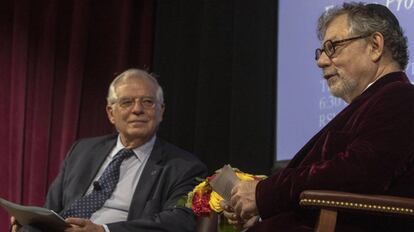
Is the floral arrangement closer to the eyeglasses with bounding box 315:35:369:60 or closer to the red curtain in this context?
the eyeglasses with bounding box 315:35:369:60

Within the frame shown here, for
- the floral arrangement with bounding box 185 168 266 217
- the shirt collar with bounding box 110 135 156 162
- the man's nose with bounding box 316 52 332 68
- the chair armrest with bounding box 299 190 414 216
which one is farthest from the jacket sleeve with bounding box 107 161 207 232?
the chair armrest with bounding box 299 190 414 216

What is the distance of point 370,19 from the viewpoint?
2.04 metres

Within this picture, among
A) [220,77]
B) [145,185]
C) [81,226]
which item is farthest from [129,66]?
[81,226]

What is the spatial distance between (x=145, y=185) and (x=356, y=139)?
122 centimetres

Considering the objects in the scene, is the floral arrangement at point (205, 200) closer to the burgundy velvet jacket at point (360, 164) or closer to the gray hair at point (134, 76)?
the burgundy velvet jacket at point (360, 164)

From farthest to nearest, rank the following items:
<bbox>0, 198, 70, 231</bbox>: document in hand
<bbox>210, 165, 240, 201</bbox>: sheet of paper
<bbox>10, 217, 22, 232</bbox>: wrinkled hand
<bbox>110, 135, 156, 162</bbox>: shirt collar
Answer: <bbox>110, 135, 156, 162</bbox>: shirt collar → <bbox>10, 217, 22, 232</bbox>: wrinkled hand → <bbox>0, 198, 70, 231</bbox>: document in hand → <bbox>210, 165, 240, 201</bbox>: sheet of paper

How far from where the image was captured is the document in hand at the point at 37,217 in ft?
7.76

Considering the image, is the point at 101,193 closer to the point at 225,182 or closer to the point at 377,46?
the point at 225,182

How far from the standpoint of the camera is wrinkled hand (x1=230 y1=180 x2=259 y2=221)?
6.42 ft

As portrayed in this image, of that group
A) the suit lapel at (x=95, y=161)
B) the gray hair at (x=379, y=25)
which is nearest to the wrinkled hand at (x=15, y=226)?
the suit lapel at (x=95, y=161)

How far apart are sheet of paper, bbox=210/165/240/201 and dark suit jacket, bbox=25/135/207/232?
0.61m

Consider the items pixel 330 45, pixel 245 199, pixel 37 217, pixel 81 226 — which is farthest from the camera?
pixel 81 226

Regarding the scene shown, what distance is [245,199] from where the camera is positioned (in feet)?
6.47

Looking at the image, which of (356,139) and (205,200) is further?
(205,200)
